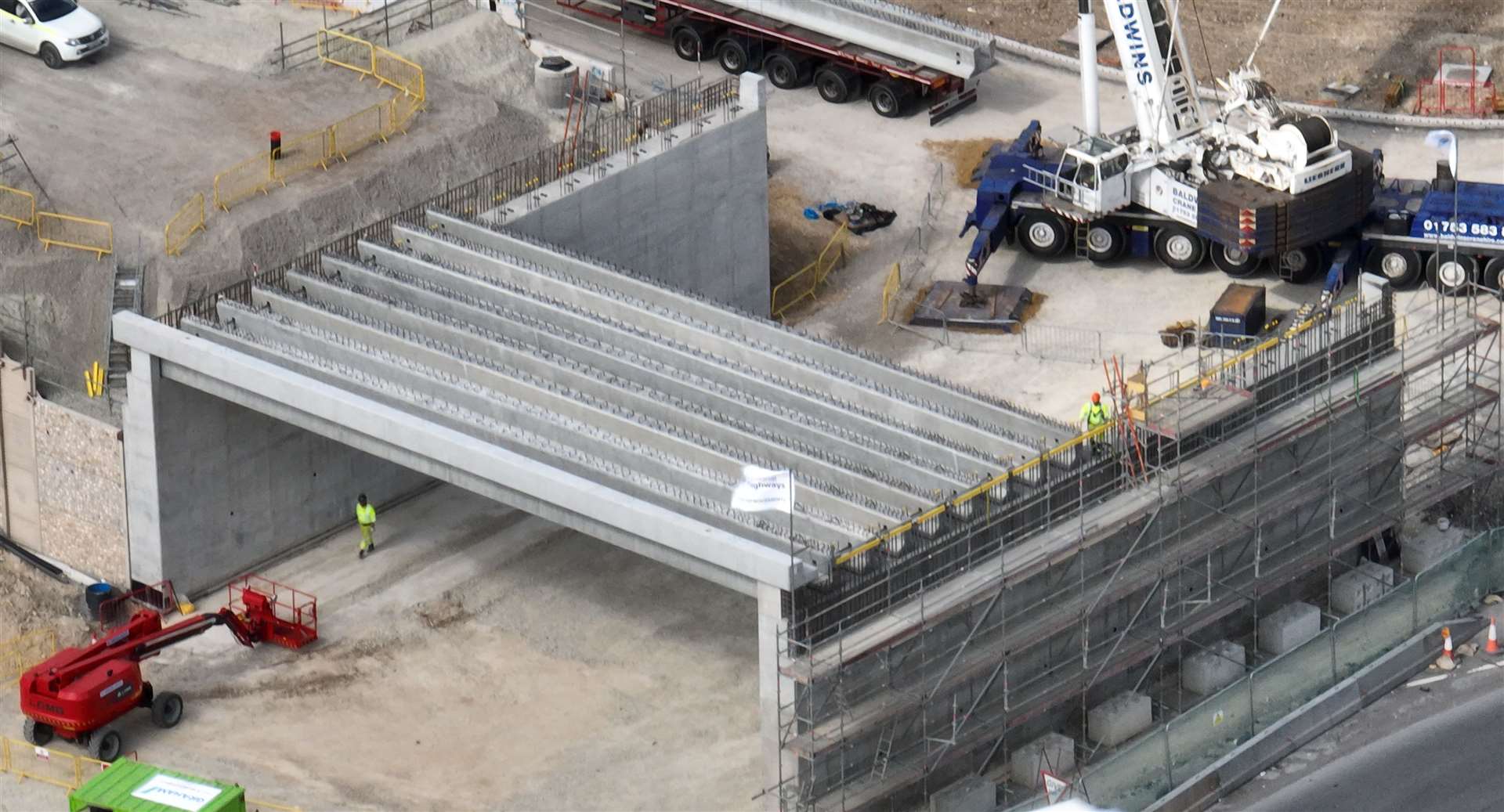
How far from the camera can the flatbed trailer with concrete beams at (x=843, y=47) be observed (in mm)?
66188

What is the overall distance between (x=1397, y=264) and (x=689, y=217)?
13743mm

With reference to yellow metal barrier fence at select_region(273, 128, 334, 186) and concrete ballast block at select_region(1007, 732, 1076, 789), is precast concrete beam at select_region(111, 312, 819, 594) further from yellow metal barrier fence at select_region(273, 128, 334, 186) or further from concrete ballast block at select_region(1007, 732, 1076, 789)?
yellow metal barrier fence at select_region(273, 128, 334, 186)

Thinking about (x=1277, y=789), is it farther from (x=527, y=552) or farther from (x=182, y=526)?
(x=182, y=526)

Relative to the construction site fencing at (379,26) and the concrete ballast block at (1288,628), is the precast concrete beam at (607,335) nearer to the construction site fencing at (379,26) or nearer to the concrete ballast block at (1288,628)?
the concrete ballast block at (1288,628)

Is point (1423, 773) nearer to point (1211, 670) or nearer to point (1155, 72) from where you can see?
point (1211, 670)

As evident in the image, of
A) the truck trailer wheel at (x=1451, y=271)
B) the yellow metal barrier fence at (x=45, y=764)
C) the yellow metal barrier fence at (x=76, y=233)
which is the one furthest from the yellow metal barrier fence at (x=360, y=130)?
the truck trailer wheel at (x=1451, y=271)

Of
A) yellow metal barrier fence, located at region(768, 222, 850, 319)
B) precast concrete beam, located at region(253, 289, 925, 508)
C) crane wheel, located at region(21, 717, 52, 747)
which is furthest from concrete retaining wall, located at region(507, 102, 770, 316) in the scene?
crane wheel, located at region(21, 717, 52, 747)

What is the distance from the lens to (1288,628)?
46969mm

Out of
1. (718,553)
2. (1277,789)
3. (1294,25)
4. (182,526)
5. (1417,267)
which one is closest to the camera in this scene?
(718,553)

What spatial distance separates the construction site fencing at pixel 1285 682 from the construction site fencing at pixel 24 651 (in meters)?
15.6

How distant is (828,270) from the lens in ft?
201

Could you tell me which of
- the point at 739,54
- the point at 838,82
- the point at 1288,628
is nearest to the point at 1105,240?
the point at 838,82

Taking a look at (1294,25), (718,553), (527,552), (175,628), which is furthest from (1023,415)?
(1294,25)

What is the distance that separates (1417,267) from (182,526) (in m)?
24.4
